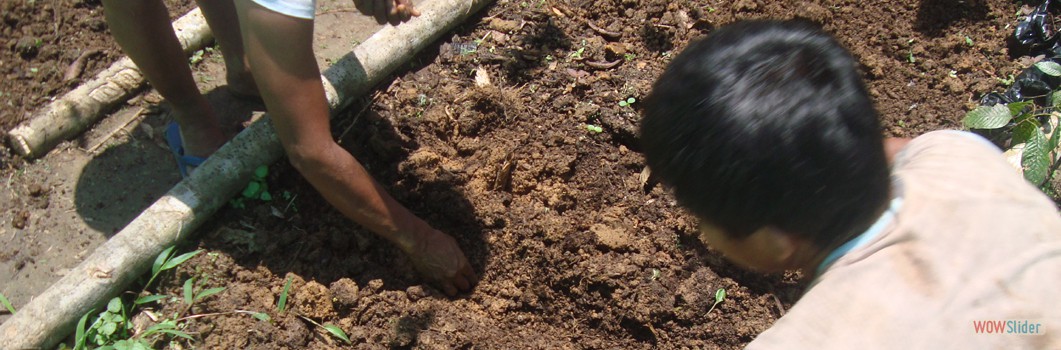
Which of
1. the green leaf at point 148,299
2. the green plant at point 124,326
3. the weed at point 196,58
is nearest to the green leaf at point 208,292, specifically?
the green plant at point 124,326

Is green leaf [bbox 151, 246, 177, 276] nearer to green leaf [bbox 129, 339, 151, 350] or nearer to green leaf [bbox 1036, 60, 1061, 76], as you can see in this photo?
green leaf [bbox 129, 339, 151, 350]

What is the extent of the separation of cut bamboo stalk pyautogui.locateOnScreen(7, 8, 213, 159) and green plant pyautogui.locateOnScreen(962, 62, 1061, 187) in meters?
3.62

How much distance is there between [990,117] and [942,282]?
1.88 m

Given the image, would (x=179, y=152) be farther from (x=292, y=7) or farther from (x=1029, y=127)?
(x=1029, y=127)

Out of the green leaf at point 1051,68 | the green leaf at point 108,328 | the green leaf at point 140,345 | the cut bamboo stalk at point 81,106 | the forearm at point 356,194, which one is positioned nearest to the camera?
the forearm at point 356,194

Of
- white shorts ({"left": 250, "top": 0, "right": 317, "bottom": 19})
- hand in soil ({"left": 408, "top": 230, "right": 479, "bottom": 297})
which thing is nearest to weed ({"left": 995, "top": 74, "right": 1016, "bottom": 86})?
hand in soil ({"left": 408, "top": 230, "right": 479, "bottom": 297})

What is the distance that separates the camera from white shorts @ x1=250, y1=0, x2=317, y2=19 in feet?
6.43

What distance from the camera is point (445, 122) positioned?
325 cm

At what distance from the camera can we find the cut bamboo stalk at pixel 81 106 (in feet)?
10.7

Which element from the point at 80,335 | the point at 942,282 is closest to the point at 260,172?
the point at 80,335

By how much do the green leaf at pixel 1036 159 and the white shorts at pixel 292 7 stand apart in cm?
267

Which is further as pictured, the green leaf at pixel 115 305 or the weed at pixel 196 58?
the weed at pixel 196 58

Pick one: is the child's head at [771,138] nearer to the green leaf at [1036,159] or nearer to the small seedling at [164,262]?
the green leaf at [1036,159]

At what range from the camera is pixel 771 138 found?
1316mm
